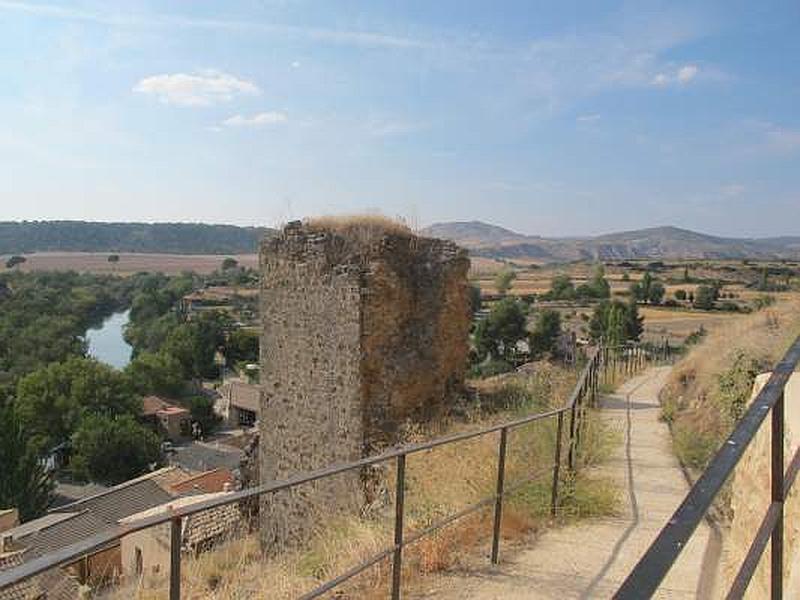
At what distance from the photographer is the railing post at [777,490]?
1.95m

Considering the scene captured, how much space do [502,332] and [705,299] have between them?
20073 mm

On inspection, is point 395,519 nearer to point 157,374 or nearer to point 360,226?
point 360,226

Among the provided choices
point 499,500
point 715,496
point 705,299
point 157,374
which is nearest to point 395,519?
point 499,500

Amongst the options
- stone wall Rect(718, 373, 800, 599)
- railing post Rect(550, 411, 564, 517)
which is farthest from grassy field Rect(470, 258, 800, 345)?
stone wall Rect(718, 373, 800, 599)

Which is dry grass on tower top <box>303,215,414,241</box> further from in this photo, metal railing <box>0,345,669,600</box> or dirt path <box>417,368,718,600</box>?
dirt path <box>417,368,718,600</box>

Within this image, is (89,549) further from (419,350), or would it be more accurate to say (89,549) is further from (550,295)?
(550,295)

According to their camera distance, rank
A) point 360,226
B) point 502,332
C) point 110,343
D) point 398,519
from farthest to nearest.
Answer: point 110,343
point 502,332
point 360,226
point 398,519

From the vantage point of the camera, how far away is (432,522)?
5176 mm

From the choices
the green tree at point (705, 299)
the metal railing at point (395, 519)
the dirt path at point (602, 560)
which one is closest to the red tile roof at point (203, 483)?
the metal railing at point (395, 519)

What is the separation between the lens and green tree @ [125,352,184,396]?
44.5m

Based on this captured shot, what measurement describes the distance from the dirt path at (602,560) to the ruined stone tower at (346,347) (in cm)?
288

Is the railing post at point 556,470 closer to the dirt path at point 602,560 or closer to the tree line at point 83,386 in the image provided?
the dirt path at point 602,560

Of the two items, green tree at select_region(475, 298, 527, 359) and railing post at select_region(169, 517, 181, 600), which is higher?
railing post at select_region(169, 517, 181, 600)

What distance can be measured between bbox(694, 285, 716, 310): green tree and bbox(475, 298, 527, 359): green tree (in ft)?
58.2
